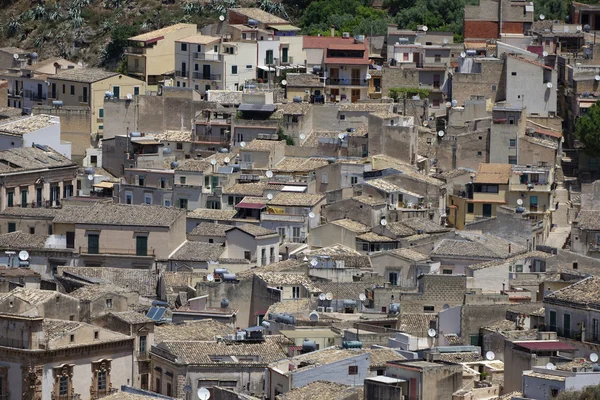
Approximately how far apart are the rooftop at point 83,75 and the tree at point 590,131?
21979 millimetres

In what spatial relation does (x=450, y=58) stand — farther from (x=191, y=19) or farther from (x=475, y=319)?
(x=475, y=319)

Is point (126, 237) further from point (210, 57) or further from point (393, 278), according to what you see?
point (210, 57)

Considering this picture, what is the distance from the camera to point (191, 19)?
125 m

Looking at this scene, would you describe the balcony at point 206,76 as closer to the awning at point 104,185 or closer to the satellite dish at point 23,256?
the awning at point 104,185

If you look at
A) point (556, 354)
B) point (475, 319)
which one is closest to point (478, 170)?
point (475, 319)

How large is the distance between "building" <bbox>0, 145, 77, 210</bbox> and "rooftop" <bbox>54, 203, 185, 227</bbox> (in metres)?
5.26

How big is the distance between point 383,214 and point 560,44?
2591 cm

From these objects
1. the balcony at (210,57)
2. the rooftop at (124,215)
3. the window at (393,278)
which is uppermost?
the balcony at (210,57)

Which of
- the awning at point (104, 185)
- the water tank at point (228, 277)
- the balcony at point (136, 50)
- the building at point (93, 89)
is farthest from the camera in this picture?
the balcony at point (136, 50)

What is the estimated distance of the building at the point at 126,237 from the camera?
A: 85.2 m

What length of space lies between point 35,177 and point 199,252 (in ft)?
39.5

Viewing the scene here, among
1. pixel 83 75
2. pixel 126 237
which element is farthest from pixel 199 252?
pixel 83 75

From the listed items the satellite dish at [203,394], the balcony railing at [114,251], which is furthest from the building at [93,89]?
the satellite dish at [203,394]

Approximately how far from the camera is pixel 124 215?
282 ft
